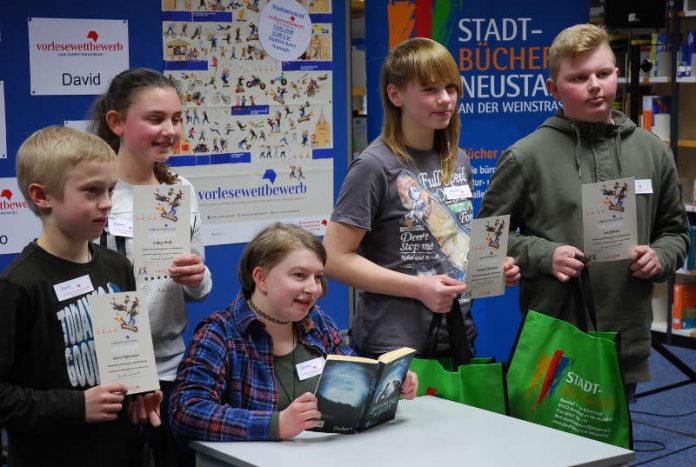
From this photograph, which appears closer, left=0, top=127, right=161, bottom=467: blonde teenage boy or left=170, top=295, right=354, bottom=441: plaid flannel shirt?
left=0, top=127, right=161, bottom=467: blonde teenage boy

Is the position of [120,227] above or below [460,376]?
above

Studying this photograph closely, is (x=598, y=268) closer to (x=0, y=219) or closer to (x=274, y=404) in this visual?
(x=274, y=404)

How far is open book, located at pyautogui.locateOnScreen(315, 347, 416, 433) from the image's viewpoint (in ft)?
7.34

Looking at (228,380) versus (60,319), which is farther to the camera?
(228,380)

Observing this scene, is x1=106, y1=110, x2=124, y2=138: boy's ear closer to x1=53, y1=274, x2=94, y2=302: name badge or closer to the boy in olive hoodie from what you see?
x1=53, y1=274, x2=94, y2=302: name badge

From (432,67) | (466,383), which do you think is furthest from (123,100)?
(466,383)

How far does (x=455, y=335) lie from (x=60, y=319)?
3.50 ft

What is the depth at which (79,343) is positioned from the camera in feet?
7.19

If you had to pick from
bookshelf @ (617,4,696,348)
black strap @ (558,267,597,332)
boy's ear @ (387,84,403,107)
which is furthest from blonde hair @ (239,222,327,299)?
bookshelf @ (617,4,696,348)

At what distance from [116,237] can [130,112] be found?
0.35m

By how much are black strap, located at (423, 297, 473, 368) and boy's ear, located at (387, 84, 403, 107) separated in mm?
579

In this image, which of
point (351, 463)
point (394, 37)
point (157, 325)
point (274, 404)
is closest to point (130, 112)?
point (157, 325)

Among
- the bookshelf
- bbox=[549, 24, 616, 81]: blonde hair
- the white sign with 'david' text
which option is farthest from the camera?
the bookshelf

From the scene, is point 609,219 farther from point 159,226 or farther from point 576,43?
point 159,226
